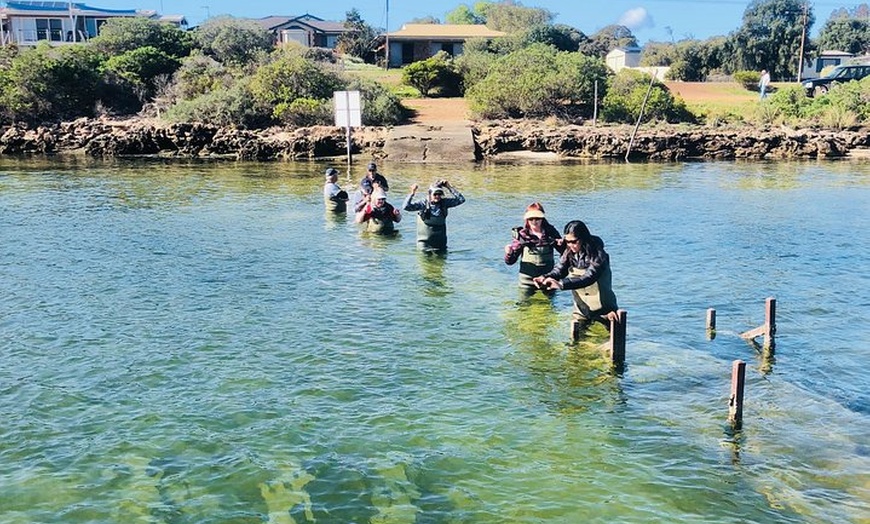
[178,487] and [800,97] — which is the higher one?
[800,97]

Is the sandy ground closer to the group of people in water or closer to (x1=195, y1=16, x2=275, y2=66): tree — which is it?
(x1=195, y1=16, x2=275, y2=66): tree

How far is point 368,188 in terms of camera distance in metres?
21.5

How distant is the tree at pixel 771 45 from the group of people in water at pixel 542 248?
6335cm

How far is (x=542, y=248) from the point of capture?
14.4 metres

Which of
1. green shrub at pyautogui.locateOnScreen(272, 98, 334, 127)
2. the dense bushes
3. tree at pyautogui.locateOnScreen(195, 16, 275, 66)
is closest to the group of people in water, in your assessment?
green shrub at pyautogui.locateOnScreen(272, 98, 334, 127)

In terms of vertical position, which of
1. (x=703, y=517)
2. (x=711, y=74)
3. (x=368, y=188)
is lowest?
(x=703, y=517)

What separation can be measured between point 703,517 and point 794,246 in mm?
13838

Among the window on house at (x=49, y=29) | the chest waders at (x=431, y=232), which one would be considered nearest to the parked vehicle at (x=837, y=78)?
the chest waders at (x=431, y=232)

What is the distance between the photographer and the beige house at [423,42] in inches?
2886

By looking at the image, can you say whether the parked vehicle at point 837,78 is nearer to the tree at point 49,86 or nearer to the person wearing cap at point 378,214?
the person wearing cap at point 378,214

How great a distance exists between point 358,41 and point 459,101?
28.0m

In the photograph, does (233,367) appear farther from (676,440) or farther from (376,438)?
(676,440)

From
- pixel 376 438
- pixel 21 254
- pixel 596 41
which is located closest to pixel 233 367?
pixel 376 438

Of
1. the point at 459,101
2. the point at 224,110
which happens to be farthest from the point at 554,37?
the point at 224,110
